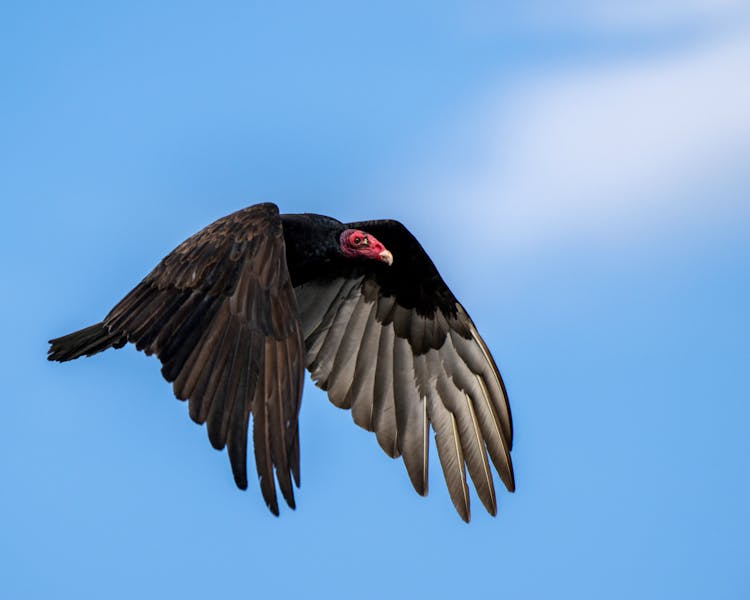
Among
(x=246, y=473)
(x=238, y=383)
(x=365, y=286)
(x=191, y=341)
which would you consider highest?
(x=365, y=286)

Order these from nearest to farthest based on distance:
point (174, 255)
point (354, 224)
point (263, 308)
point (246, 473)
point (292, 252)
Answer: point (246, 473) → point (263, 308) → point (174, 255) → point (292, 252) → point (354, 224)

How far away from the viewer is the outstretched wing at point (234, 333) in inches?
209

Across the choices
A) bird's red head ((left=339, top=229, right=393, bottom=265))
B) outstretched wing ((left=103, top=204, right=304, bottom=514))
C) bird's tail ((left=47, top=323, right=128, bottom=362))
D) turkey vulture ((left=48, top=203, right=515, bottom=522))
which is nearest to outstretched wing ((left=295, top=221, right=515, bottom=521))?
turkey vulture ((left=48, top=203, right=515, bottom=522))

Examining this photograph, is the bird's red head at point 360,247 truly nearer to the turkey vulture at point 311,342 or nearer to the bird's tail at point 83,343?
the turkey vulture at point 311,342

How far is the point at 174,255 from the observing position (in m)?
6.69

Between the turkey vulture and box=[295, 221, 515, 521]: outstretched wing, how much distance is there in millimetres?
10

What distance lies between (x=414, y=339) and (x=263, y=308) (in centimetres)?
272

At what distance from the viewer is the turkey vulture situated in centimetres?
553

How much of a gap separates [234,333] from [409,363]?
2.84 metres

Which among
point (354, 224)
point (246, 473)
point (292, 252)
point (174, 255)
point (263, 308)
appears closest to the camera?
point (246, 473)

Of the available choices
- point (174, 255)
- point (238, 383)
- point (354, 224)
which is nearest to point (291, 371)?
point (238, 383)

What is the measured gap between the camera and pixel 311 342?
8.47 meters

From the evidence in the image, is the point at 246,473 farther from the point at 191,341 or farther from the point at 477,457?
the point at 477,457

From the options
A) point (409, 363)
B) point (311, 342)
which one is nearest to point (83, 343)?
point (311, 342)
